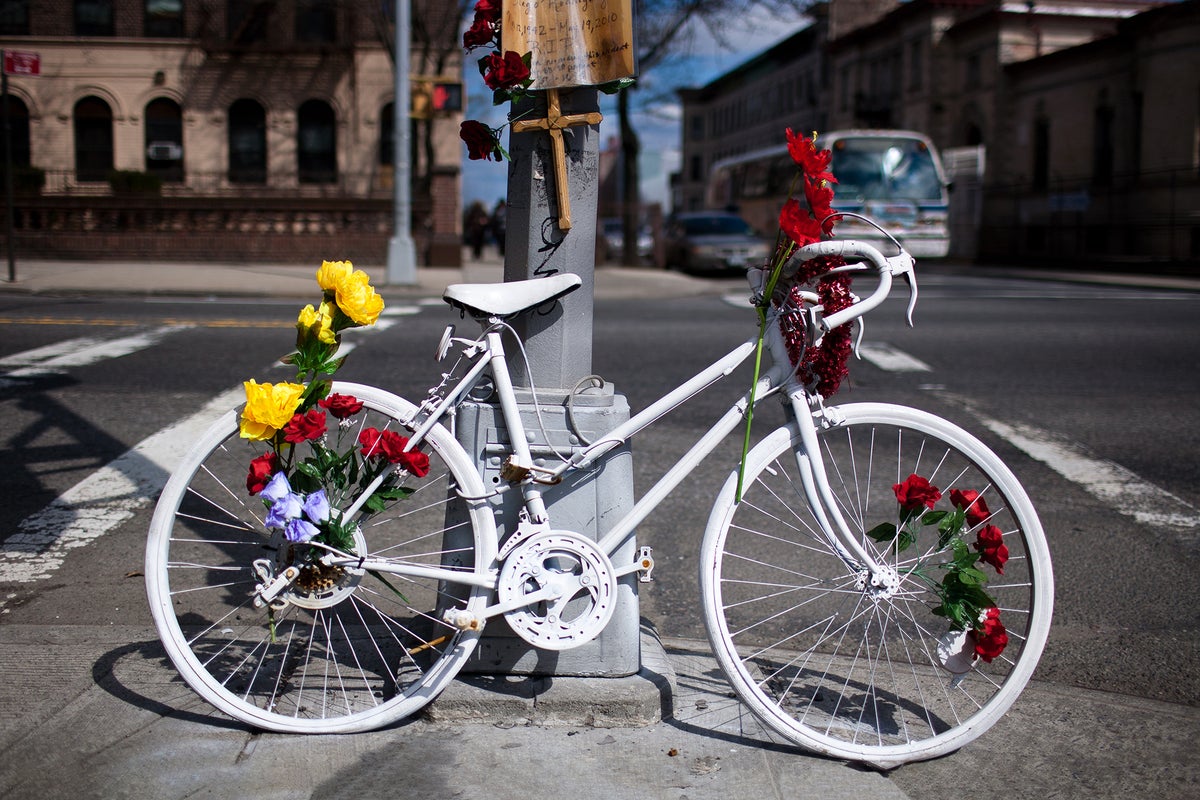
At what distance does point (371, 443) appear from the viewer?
127 inches

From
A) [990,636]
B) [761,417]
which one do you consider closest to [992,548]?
[990,636]

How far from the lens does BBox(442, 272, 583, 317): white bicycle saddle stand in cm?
314

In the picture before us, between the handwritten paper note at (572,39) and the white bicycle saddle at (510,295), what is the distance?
65 centimetres

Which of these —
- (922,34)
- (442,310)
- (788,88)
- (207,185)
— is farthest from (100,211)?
(788,88)

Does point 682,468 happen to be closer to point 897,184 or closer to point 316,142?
point 897,184

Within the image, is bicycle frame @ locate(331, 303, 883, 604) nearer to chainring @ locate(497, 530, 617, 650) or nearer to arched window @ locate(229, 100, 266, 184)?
chainring @ locate(497, 530, 617, 650)

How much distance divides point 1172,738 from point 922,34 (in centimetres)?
5298

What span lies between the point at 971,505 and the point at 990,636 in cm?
38

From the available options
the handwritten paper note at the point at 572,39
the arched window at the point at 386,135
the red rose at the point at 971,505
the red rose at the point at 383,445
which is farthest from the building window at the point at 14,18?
the red rose at the point at 971,505

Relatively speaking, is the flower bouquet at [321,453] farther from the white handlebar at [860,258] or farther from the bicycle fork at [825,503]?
the white handlebar at [860,258]

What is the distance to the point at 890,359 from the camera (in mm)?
10125

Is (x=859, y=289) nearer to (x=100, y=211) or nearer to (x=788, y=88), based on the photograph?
(x=100, y=211)

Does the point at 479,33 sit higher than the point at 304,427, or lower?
higher

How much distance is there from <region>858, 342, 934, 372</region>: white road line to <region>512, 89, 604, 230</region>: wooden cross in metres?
6.15
